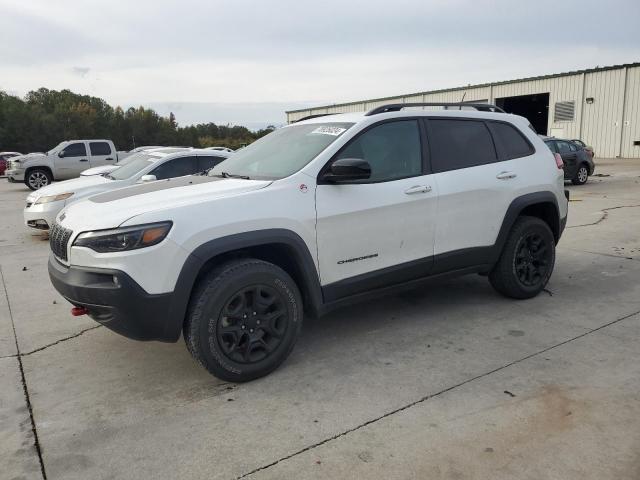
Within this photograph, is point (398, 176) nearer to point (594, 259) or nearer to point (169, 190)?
point (169, 190)

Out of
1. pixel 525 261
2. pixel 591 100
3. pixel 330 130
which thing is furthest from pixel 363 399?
pixel 591 100

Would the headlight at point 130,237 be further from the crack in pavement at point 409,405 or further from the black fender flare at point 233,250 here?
the crack in pavement at point 409,405

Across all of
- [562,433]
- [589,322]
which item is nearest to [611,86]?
[589,322]

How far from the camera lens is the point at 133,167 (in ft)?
32.8

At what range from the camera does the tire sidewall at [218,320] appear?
3229mm

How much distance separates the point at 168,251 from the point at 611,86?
32805mm

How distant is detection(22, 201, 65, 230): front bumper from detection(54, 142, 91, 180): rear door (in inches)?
423

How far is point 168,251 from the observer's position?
3.10m

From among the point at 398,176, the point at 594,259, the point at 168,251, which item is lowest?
the point at 594,259

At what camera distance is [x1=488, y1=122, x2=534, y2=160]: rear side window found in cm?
480

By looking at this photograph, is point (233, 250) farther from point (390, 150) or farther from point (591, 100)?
point (591, 100)

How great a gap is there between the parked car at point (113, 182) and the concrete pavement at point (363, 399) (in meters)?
4.15

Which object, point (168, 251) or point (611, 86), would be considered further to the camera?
point (611, 86)

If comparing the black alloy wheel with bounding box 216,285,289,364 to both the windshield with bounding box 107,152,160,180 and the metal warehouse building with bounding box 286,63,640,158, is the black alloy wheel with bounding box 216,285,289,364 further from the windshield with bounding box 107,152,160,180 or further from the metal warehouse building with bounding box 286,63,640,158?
the metal warehouse building with bounding box 286,63,640,158
